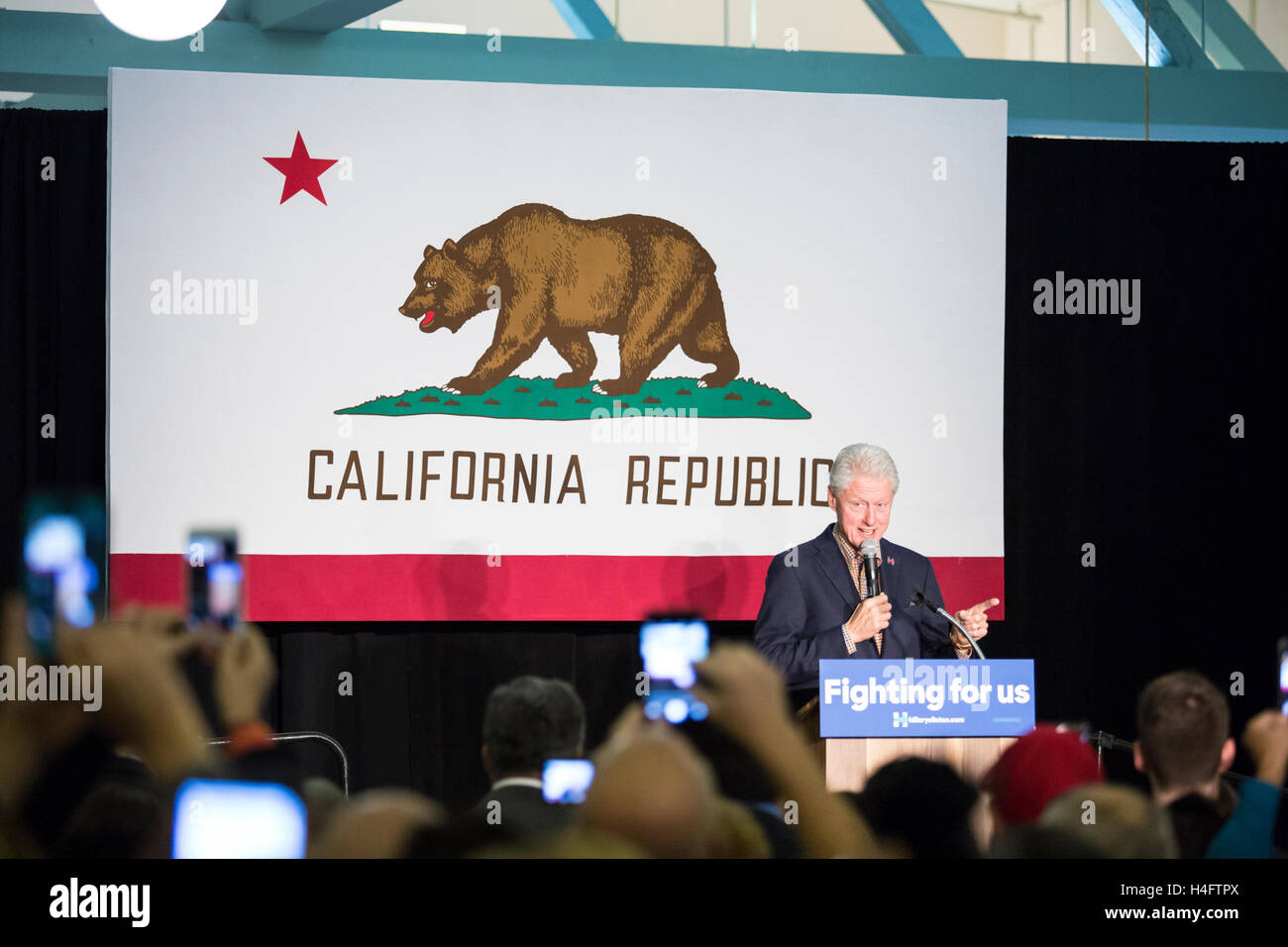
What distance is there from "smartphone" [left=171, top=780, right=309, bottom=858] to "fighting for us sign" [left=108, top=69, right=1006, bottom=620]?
3.40m

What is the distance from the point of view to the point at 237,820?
2.21ft

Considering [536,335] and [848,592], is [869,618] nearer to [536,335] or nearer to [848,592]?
[848,592]

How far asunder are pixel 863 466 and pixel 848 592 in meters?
0.34

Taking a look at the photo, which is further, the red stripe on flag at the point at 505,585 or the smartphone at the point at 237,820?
the red stripe on flag at the point at 505,585

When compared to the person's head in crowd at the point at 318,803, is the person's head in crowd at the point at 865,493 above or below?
above

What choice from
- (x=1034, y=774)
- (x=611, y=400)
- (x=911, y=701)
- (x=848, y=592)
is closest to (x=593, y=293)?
(x=611, y=400)

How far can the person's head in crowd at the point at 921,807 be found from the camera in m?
0.76

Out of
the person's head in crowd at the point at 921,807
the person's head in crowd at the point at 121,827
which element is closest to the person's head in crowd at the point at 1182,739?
the person's head in crowd at the point at 921,807

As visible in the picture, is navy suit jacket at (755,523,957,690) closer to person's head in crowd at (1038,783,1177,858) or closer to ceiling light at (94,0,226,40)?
ceiling light at (94,0,226,40)

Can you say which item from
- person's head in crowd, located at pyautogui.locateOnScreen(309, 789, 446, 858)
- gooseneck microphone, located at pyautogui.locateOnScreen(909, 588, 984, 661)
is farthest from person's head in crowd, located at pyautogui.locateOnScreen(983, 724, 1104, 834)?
gooseneck microphone, located at pyautogui.locateOnScreen(909, 588, 984, 661)

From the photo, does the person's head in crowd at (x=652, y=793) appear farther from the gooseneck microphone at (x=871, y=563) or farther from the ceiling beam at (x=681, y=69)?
the ceiling beam at (x=681, y=69)

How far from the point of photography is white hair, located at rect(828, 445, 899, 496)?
10.9ft

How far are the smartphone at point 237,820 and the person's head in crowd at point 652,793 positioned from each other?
0.51 ft
